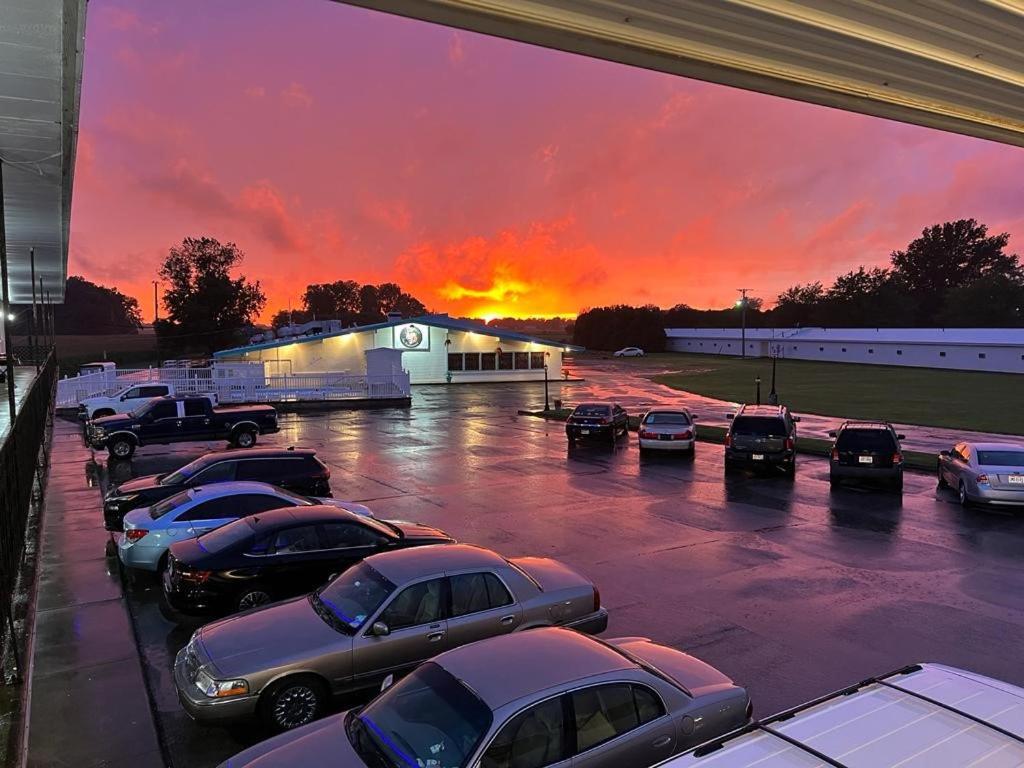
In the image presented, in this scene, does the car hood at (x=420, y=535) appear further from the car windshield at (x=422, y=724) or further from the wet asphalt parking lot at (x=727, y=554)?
the car windshield at (x=422, y=724)

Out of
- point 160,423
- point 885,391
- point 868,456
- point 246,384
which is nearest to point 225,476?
point 160,423

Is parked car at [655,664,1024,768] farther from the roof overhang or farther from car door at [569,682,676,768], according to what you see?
the roof overhang

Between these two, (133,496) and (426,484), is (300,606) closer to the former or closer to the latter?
(133,496)

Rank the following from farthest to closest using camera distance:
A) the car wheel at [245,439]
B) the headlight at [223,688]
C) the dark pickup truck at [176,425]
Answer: the car wheel at [245,439] → the dark pickup truck at [176,425] → the headlight at [223,688]

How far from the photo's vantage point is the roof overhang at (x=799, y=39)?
3.97 m

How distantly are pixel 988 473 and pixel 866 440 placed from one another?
2.80 metres

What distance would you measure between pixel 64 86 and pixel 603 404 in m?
20.6

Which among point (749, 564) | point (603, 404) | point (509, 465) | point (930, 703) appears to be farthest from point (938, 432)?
point (930, 703)

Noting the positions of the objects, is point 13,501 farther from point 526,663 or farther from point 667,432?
point 667,432

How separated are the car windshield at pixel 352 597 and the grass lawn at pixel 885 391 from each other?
1069 inches

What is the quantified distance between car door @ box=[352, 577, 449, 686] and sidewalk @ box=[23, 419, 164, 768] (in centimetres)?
185

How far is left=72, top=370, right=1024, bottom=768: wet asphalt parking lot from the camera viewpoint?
24.7 feet

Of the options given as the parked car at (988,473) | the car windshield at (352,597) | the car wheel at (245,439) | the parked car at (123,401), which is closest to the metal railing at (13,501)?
A: the car windshield at (352,597)

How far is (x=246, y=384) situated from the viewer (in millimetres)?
36656
